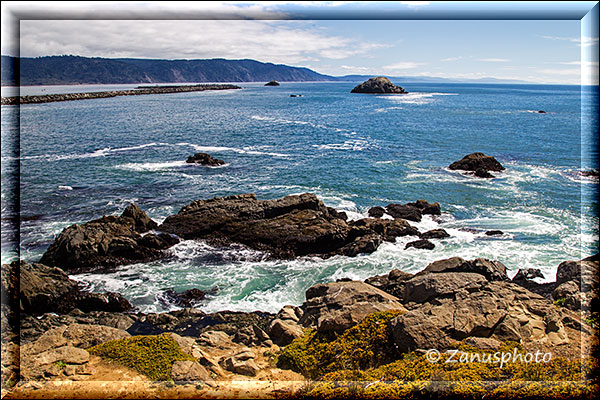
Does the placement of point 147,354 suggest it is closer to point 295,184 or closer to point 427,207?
point 427,207

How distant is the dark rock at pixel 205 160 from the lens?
41.7m

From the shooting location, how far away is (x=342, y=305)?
480 inches

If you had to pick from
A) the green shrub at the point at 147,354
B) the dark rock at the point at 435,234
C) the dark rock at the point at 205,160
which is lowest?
the green shrub at the point at 147,354

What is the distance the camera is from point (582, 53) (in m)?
7.18

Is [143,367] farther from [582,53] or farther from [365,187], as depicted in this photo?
[365,187]

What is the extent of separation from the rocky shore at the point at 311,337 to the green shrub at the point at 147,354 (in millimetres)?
42

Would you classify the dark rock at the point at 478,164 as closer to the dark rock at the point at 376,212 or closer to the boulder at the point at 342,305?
the dark rock at the point at 376,212

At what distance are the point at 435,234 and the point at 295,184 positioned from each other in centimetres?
1422

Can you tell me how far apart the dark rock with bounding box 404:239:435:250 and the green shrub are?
52.0 ft

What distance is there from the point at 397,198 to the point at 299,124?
150ft

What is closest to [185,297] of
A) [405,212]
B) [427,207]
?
[405,212]

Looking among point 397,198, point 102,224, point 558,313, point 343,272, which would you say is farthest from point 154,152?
point 558,313

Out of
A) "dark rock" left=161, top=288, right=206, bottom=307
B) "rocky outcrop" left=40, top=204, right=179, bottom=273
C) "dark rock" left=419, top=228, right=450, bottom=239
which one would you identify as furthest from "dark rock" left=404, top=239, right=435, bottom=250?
"rocky outcrop" left=40, top=204, right=179, bottom=273

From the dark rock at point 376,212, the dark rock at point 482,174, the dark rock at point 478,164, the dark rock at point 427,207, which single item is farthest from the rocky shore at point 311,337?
the dark rock at point 478,164
